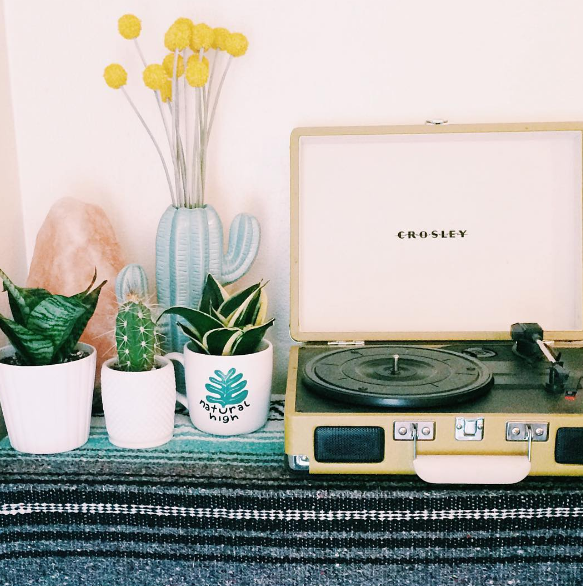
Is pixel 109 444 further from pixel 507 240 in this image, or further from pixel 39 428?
pixel 507 240

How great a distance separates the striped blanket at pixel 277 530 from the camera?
3.00 ft

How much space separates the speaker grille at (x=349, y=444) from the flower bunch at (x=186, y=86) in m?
0.52

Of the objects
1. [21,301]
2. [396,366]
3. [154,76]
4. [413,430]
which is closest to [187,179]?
[154,76]

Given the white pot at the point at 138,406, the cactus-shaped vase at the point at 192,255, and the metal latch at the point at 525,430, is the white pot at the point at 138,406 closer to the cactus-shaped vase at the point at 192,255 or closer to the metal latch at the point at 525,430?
the cactus-shaped vase at the point at 192,255

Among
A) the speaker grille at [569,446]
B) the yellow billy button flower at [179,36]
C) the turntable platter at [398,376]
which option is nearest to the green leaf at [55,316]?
the turntable platter at [398,376]

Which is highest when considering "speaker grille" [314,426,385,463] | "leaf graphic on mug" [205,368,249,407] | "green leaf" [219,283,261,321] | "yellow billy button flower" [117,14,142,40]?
"yellow billy button flower" [117,14,142,40]

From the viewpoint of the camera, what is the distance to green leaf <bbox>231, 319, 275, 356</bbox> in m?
1.09

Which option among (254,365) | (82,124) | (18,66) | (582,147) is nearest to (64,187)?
(82,124)

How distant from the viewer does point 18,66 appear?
1.32 meters

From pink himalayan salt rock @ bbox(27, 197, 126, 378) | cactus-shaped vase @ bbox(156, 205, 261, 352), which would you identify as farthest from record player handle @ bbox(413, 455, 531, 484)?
pink himalayan salt rock @ bbox(27, 197, 126, 378)

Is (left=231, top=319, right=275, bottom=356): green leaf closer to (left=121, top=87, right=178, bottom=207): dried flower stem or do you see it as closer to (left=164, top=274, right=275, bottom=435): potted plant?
(left=164, top=274, right=275, bottom=435): potted plant

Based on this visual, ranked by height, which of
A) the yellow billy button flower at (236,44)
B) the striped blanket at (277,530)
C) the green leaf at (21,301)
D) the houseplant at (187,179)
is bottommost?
the striped blanket at (277,530)

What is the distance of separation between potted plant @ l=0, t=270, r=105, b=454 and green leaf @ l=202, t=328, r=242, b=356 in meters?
0.19

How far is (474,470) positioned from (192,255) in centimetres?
60
